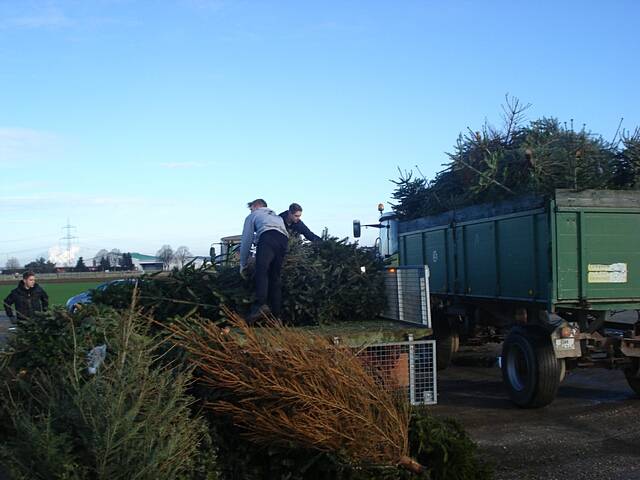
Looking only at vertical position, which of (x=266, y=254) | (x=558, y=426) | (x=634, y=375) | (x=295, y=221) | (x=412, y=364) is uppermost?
(x=295, y=221)

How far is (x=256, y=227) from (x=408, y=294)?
1687 millimetres

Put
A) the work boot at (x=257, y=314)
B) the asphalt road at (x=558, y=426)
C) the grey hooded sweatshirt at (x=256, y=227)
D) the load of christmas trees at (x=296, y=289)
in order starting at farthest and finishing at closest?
→ 1. the grey hooded sweatshirt at (x=256, y=227)
2. the load of christmas trees at (x=296, y=289)
3. the work boot at (x=257, y=314)
4. the asphalt road at (x=558, y=426)

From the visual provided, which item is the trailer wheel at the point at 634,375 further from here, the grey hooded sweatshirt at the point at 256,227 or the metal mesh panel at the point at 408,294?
the grey hooded sweatshirt at the point at 256,227

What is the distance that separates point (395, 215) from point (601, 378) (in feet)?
14.7

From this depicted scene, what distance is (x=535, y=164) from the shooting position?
941cm

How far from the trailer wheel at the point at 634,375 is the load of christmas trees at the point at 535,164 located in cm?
221

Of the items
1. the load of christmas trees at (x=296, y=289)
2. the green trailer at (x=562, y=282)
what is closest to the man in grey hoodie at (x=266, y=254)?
the load of christmas trees at (x=296, y=289)

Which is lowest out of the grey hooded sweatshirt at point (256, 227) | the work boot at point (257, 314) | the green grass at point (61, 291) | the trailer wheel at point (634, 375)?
the trailer wheel at point (634, 375)

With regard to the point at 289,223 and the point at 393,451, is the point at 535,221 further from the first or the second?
the point at 393,451

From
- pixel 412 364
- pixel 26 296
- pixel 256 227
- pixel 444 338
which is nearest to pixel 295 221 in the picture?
pixel 256 227

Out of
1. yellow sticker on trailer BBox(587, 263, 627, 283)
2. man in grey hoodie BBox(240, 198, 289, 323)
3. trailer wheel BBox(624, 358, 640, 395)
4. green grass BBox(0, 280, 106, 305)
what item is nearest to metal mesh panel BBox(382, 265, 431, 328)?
A: man in grey hoodie BBox(240, 198, 289, 323)

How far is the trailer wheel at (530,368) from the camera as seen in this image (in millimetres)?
8328

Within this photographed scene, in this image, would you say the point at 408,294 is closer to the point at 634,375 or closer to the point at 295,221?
the point at 295,221

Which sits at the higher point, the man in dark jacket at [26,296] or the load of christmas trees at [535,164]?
the load of christmas trees at [535,164]
